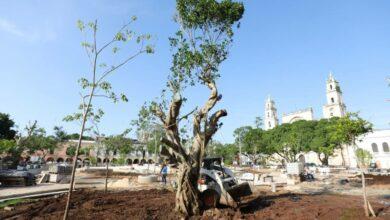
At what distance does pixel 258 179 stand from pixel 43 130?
46.0 meters

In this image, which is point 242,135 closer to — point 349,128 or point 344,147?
point 344,147

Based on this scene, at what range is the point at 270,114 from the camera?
10775cm

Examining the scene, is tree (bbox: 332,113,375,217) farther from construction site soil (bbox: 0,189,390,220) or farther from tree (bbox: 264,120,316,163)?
tree (bbox: 264,120,316,163)

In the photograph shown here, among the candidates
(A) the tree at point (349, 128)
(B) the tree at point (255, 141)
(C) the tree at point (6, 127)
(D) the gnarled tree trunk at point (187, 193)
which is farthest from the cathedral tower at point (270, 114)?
(D) the gnarled tree trunk at point (187, 193)

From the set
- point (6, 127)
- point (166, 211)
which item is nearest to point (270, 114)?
point (6, 127)

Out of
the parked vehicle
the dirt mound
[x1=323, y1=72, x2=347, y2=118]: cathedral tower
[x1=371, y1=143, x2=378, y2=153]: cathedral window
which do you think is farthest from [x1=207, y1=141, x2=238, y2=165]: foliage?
the dirt mound

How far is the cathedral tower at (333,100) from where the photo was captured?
88.1m

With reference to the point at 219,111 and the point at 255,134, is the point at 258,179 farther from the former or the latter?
the point at 255,134

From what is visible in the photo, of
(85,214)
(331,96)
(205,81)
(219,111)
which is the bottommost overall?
(85,214)

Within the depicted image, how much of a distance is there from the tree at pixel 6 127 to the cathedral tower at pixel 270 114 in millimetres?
87043

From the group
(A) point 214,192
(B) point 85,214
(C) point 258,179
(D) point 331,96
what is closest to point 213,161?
(A) point 214,192

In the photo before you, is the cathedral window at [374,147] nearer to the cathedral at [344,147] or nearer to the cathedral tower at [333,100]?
the cathedral at [344,147]

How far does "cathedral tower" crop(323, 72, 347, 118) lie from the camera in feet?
289

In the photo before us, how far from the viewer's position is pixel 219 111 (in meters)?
10.8
